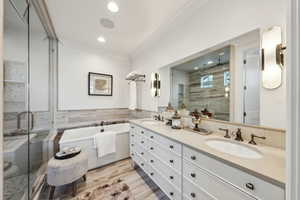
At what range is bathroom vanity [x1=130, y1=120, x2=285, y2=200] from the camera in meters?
0.67

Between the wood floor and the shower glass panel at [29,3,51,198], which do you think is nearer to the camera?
the wood floor

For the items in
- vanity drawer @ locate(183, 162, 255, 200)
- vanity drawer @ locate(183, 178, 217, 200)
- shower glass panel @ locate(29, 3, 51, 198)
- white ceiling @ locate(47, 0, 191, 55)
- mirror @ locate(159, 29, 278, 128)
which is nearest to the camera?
vanity drawer @ locate(183, 162, 255, 200)

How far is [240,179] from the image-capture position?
0.75m

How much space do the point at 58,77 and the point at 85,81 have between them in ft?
1.79

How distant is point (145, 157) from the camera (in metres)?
1.86

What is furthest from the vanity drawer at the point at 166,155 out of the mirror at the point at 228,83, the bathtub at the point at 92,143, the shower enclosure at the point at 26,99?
the shower enclosure at the point at 26,99

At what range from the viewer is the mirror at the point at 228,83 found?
1182mm

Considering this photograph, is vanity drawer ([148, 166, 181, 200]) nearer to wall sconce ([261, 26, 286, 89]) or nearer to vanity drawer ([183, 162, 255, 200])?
vanity drawer ([183, 162, 255, 200])

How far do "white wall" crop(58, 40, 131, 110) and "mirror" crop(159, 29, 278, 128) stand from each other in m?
2.07

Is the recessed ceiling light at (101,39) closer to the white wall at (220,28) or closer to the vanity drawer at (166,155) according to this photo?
the white wall at (220,28)

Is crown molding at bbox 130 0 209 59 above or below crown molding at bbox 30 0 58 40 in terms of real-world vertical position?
below

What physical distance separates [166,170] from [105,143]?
4.54 ft

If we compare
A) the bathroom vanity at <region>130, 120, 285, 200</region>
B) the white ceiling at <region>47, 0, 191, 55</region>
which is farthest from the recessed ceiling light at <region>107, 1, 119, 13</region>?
the bathroom vanity at <region>130, 120, 285, 200</region>
